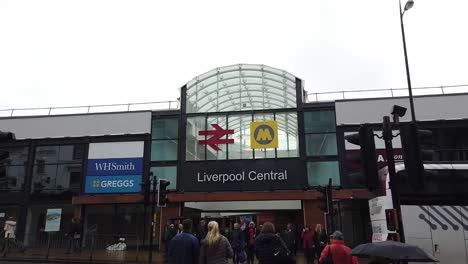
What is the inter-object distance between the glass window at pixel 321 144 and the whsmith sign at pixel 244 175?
3.60ft

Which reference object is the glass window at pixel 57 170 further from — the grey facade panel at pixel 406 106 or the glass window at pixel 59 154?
the grey facade panel at pixel 406 106

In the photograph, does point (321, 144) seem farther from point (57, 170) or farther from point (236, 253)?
point (57, 170)

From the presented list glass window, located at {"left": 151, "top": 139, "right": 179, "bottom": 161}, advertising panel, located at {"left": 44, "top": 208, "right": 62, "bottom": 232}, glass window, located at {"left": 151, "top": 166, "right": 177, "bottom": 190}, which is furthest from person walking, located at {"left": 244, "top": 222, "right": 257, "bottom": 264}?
advertising panel, located at {"left": 44, "top": 208, "right": 62, "bottom": 232}

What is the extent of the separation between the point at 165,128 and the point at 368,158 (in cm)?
2033

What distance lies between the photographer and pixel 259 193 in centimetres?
2448

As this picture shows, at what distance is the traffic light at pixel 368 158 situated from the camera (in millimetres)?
7426

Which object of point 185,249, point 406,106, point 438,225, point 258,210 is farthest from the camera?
point 258,210

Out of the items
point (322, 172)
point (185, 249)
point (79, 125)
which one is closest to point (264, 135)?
point (322, 172)

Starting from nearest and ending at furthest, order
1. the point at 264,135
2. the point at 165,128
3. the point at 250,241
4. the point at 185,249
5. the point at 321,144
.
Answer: the point at 185,249
the point at 250,241
the point at 321,144
the point at 264,135
the point at 165,128

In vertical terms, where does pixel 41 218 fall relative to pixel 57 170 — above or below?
below

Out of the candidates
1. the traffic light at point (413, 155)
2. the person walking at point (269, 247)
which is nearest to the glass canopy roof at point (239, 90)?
the traffic light at point (413, 155)

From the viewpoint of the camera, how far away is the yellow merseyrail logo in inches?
1008

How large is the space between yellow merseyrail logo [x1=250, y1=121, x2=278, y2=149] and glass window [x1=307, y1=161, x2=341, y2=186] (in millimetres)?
2551

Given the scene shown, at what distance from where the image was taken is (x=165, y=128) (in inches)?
1054
